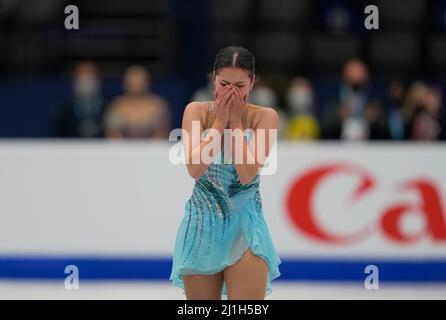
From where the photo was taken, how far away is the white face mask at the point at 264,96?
8.88 meters

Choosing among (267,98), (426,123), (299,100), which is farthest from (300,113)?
(426,123)

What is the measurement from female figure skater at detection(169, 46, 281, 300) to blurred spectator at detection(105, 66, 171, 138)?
181 inches

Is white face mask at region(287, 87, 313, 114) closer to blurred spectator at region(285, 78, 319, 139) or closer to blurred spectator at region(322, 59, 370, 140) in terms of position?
blurred spectator at region(285, 78, 319, 139)

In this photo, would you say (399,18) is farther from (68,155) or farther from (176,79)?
(68,155)

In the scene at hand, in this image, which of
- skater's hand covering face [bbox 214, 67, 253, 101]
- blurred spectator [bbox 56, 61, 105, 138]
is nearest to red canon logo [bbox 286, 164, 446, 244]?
blurred spectator [bbox 56, 61, 105, 138]

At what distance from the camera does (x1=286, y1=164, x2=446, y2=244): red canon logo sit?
825 cm

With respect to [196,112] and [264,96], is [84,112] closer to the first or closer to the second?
[264,96]

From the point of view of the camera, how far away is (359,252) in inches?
325

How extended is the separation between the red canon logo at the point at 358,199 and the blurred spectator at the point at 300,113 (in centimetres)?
77

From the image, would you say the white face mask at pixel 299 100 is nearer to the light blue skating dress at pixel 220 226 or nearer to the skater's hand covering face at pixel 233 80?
the light blue skating dress at pixel 220 226

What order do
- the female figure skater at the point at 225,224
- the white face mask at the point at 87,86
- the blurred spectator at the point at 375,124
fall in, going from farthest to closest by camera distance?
the white face mask at the point at 87,86 → the blurred spectator at the point at 375,124 → the female figure skater at the point at 225,224

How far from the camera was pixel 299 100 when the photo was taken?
9.45 metres

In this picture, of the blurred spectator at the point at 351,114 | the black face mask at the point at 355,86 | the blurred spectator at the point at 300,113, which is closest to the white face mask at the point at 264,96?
the blurred spectator at the point at 300,113

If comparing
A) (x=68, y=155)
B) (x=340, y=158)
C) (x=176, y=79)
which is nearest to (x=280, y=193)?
(x=340, y=158)
